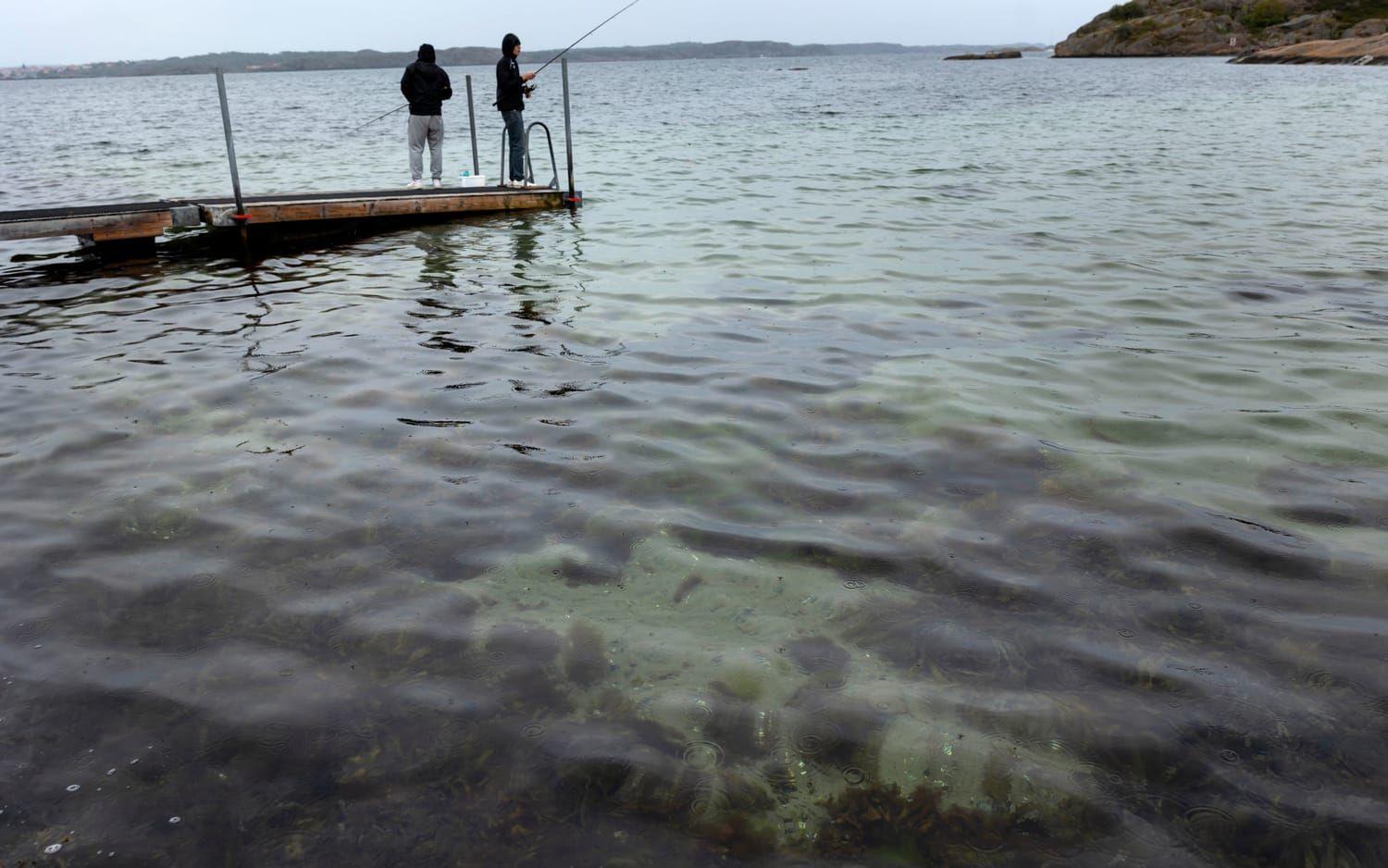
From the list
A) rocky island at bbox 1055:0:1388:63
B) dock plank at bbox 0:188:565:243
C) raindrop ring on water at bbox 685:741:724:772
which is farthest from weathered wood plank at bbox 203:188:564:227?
rocky island at bbox 1055:0:1388:63

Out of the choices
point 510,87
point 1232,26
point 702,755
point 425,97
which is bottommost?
point 702,755

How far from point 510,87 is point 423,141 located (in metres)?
1.75

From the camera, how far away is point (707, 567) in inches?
154

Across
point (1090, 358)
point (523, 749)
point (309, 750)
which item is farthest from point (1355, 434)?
point (309, 750)

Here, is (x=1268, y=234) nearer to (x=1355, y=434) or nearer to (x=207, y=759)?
(x=1355, y=434)

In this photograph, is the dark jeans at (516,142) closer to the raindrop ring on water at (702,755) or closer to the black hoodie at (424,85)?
the black hoodie at (424,85)

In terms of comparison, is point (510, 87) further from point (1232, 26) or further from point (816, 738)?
point (1232, 26)

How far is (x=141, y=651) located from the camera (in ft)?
11.1

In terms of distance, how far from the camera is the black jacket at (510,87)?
45.9ft

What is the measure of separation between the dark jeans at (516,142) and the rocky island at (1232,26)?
287ft

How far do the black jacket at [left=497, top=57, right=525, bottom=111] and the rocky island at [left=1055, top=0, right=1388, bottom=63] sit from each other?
87938 millimetres

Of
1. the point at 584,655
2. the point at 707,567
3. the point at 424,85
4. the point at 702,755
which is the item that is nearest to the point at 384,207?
the point at 424,85

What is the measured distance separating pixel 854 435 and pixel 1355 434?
9.42 ft

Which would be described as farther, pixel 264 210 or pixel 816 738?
pixel 264 210
